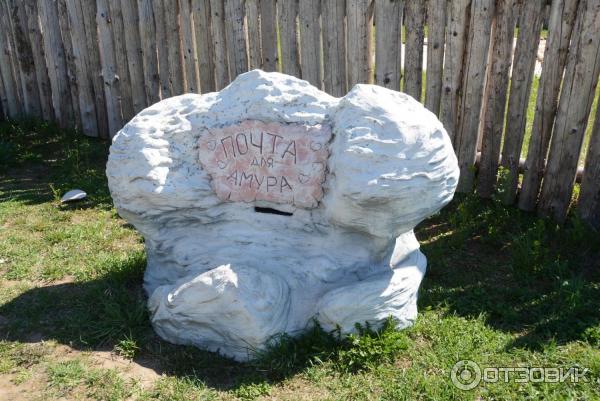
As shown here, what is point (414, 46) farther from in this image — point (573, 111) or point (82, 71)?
point (82, 71)

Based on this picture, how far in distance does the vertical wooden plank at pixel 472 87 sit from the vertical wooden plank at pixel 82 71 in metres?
4.44

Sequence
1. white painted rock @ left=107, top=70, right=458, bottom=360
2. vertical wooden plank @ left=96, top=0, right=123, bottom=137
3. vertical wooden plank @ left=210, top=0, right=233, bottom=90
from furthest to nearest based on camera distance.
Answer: vertical wooden plank @ left=96, top=0, right=123, bottom=137, vertical wooden plank @ left=210, top=0, right=233, bottom=90, white painted rock @ left=107, top=70, right=458, bottom=360

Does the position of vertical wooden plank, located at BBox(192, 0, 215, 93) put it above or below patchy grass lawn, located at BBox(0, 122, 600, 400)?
above

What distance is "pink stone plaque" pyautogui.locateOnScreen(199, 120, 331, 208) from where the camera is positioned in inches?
148

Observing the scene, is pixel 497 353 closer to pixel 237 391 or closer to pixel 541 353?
pixel 541 353

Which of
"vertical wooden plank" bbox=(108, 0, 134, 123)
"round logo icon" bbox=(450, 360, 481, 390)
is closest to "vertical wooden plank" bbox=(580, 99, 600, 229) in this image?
"round logo icon" bbox=(450, 360, 481, 390)

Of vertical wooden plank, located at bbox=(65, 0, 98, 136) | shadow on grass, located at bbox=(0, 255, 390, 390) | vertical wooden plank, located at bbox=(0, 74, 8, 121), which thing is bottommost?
shadow on grass, located at bbox=(0, 255, 390, 390)

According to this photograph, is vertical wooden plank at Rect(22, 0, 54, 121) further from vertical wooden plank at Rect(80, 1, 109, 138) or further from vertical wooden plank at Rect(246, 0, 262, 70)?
vertical wooden plank at Rect(246, 0, 262, 70)

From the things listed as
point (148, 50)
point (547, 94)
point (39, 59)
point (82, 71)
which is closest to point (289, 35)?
point (148, 50)

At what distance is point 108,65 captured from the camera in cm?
711

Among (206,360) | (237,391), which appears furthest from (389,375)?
(206,360)

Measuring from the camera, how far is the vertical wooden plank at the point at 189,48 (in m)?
6.39

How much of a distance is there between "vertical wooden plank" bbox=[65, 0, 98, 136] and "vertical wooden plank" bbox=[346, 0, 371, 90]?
11.1ft

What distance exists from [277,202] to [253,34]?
275cm
